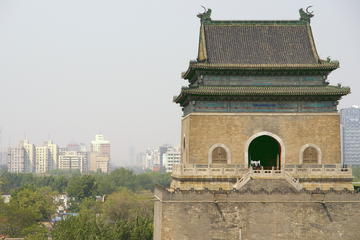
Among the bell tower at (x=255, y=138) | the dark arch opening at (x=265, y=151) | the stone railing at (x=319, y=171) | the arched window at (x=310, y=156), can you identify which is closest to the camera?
the bell tower at (x=255, y=138)

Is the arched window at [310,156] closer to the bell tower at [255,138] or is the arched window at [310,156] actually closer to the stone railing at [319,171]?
the bell tower at [255,138]

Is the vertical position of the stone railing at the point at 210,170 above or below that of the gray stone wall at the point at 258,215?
above

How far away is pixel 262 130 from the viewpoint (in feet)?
113

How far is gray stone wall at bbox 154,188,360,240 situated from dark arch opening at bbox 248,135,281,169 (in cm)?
538

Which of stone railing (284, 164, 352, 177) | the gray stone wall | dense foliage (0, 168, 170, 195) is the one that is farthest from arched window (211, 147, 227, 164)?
dense foliage (0, 168, 170, 195)

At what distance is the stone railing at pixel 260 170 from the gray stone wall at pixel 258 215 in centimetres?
158


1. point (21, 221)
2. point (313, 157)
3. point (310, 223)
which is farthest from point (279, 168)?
point (21, 221)

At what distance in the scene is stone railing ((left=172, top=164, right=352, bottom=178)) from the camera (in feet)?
108

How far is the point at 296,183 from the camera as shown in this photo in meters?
32.5

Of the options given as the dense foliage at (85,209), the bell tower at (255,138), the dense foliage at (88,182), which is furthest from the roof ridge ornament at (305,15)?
the dense foliage at (88,182)

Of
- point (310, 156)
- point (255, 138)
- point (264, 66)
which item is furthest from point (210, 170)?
point (264, 66)

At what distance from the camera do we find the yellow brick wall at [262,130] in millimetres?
34188

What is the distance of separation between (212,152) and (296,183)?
4.81m

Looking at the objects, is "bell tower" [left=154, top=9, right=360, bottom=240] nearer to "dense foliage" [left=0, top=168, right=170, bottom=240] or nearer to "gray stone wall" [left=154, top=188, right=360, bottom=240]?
"gray stone wall" [left=154, top=188, right=360, bottom=240]
